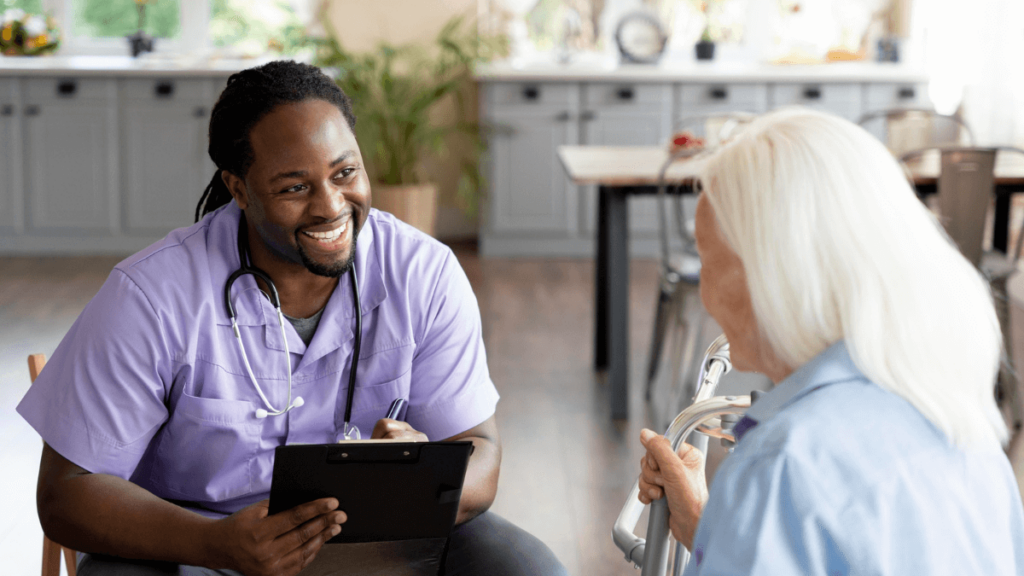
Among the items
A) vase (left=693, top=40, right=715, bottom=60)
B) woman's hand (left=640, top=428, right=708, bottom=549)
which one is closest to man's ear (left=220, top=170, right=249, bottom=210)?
woman's hand (left=640, top=428, right=708, bottom=549)

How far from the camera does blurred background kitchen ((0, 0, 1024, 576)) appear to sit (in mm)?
4980

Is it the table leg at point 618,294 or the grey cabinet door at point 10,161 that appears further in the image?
the grey cabinet door at point 10,161

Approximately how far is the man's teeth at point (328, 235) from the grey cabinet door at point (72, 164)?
439 centimetres

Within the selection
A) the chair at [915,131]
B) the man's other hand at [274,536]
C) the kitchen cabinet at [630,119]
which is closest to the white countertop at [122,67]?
the kitchen cabinet at [630,119]

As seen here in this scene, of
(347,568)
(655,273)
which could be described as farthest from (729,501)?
(655,273)

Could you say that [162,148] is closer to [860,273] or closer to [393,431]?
[393,431]

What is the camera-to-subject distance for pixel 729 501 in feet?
2.55

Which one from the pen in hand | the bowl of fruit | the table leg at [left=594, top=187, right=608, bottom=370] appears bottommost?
the table leg at [left=594, top=187, right=608, bottom=370]

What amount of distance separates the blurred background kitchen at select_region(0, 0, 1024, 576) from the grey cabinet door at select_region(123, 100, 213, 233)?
11mm

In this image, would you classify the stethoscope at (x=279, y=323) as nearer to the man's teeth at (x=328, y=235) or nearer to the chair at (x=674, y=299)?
the man's teeth at (x=328, y=235)

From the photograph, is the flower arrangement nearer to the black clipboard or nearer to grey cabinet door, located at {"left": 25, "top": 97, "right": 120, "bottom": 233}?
grey cabinet door, located at {"left": 25, "top": 97, "right": 120, "bottom": 233}

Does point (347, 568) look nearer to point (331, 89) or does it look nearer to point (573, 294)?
point (331, 89)

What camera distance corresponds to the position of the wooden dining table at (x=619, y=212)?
3076mm

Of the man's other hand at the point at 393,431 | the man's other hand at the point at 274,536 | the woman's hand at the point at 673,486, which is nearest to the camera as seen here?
the woman's hand at the point at 673,486
